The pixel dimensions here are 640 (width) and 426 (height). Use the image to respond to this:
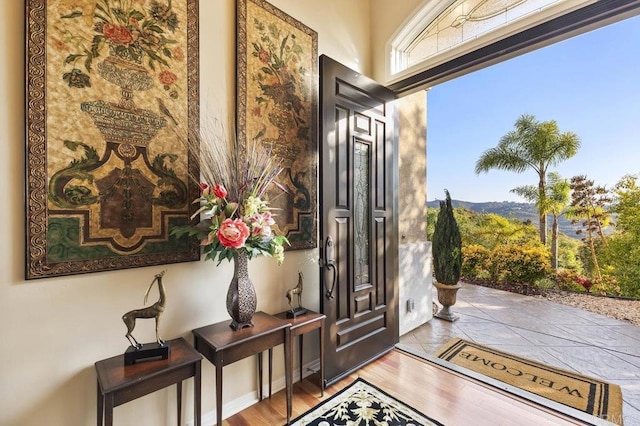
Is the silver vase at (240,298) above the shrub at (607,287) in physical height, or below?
above

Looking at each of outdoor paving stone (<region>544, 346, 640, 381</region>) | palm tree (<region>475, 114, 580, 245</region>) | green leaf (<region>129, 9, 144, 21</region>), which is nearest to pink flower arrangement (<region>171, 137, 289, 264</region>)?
green leaf (<region>129, 9, 144, 21</region>)

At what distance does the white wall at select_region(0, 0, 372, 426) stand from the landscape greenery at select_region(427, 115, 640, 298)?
5944 millimetres

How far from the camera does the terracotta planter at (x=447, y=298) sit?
3625 millimetres

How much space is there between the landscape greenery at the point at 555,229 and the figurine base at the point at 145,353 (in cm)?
636

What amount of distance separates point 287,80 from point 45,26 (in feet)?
4.53

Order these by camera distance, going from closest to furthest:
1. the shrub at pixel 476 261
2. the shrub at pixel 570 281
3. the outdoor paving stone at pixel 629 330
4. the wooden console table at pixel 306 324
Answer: the wooden console table at pixel 306 324
the outdoor paving stone at pixel 629 330
the shrub at pixel 570 281
the shrub at pixel 476 261

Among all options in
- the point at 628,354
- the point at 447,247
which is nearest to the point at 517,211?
the point at 447,247

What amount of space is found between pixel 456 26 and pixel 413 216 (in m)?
2.03

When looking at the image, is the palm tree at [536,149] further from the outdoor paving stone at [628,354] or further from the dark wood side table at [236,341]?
the dark wood side table at [236,341]

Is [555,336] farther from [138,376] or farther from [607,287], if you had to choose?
[138,376]

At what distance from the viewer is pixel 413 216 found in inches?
136

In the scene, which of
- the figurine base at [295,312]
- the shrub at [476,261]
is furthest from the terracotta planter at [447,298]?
the shrub at [476,261]

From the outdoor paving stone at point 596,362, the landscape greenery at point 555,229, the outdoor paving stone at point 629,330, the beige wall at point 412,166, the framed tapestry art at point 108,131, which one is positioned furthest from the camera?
the landscape greenery at point 555,229

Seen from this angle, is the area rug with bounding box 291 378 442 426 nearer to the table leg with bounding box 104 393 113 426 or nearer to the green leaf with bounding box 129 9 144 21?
the table leg with bounding box 104 393 113 426
